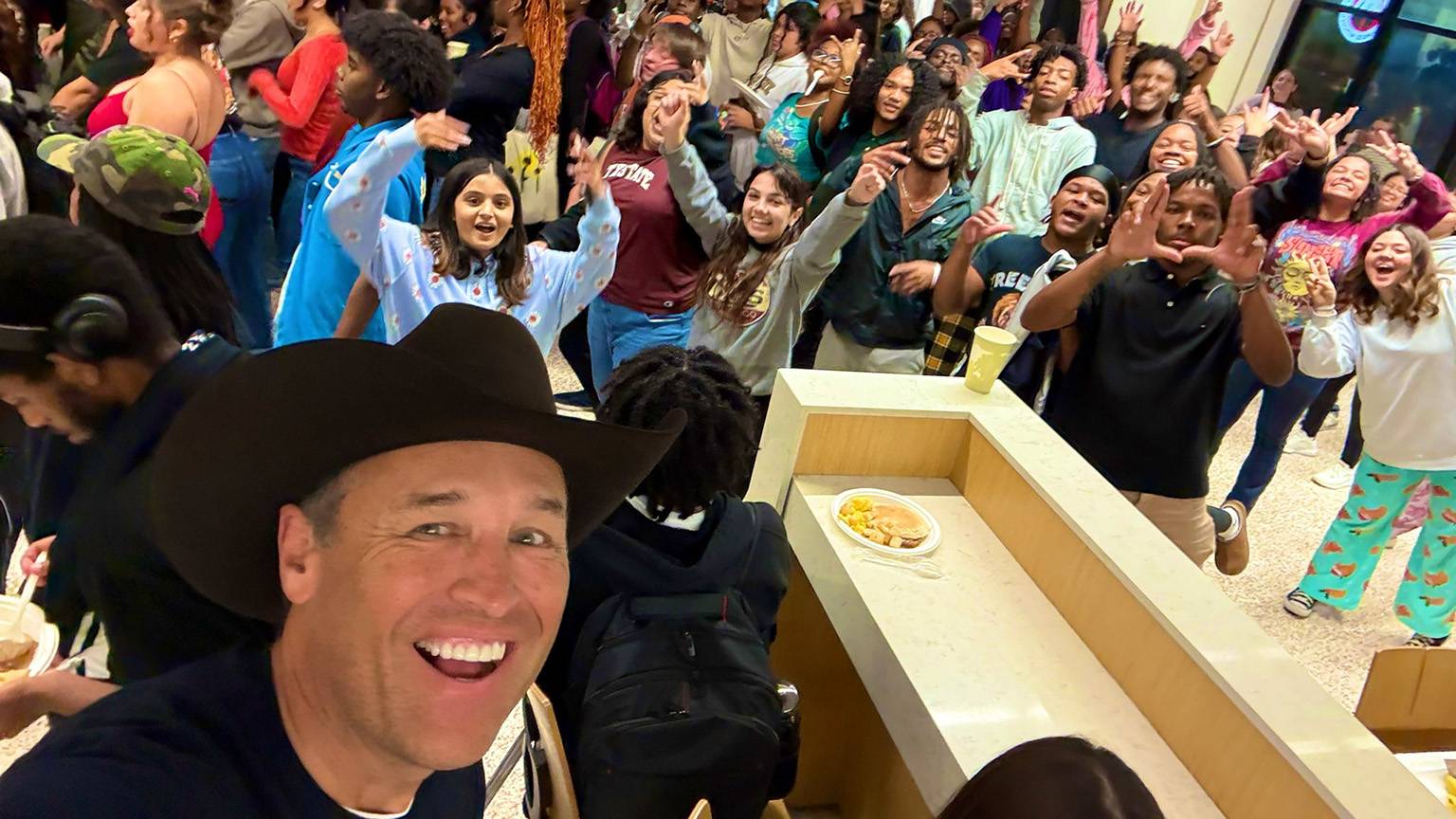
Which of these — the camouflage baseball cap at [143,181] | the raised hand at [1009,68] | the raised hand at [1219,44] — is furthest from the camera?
the raised hand at [1219,44]

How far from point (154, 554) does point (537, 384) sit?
574mm

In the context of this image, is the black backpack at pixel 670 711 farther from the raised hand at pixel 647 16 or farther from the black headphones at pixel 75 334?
the raised hand at pixel 647 16

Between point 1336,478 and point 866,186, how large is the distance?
312cm

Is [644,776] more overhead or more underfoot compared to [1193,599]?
more underfoot

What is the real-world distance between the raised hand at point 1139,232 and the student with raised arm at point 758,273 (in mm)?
739

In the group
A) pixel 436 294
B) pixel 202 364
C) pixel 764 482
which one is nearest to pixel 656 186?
pixel 436 294

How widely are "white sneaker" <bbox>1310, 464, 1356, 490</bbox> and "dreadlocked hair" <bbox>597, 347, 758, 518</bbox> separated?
3.65m

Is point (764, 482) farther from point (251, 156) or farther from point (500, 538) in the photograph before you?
point (251, 156)

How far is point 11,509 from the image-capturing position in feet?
6.56

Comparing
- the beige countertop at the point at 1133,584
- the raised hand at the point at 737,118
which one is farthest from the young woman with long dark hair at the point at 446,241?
the raised hand at the point at 737,118

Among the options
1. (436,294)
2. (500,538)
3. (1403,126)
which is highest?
(1403,126)

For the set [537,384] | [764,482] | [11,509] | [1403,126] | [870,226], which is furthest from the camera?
[1403,126]

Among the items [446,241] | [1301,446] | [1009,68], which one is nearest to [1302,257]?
[1301,446]

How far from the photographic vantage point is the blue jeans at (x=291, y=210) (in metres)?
3.31
